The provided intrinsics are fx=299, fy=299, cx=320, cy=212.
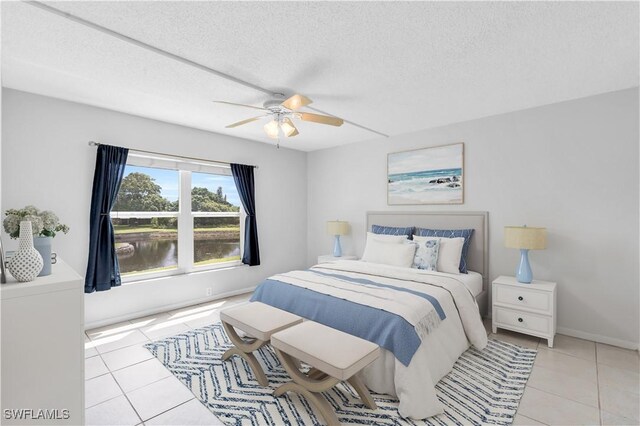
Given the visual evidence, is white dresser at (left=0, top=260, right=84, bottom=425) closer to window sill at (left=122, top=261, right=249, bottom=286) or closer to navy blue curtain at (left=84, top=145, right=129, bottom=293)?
navy blue curtain at (left=84, top=145, right=129, bottom=293)

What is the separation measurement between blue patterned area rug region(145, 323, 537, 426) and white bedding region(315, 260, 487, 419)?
0.26 ft

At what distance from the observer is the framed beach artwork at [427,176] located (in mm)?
3920

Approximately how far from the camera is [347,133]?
4.38 meters

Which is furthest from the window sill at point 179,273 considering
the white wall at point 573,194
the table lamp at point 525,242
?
the table lamp at point 525,242

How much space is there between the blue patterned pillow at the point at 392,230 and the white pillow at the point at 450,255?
22.6 inches

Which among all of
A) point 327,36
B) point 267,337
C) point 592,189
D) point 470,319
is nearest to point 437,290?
point 470,319

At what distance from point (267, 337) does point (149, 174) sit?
2875mm

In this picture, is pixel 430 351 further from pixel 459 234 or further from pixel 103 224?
pixel 103 224

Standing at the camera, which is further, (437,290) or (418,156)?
(418,156)

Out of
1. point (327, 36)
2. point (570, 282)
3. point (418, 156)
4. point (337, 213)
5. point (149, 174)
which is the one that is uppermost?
point (327, 36)

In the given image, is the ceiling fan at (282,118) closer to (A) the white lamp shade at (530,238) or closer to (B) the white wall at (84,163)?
(B) the white wall at (84,163)

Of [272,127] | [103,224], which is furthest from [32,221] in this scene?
[103,224]

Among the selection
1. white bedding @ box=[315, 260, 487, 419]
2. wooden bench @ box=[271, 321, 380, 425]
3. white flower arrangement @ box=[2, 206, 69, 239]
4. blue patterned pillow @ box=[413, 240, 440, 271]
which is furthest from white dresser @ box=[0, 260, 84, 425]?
blue patterned pillow @ box=[413, 240, 440, 271]

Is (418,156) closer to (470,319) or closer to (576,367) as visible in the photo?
(470,319)
